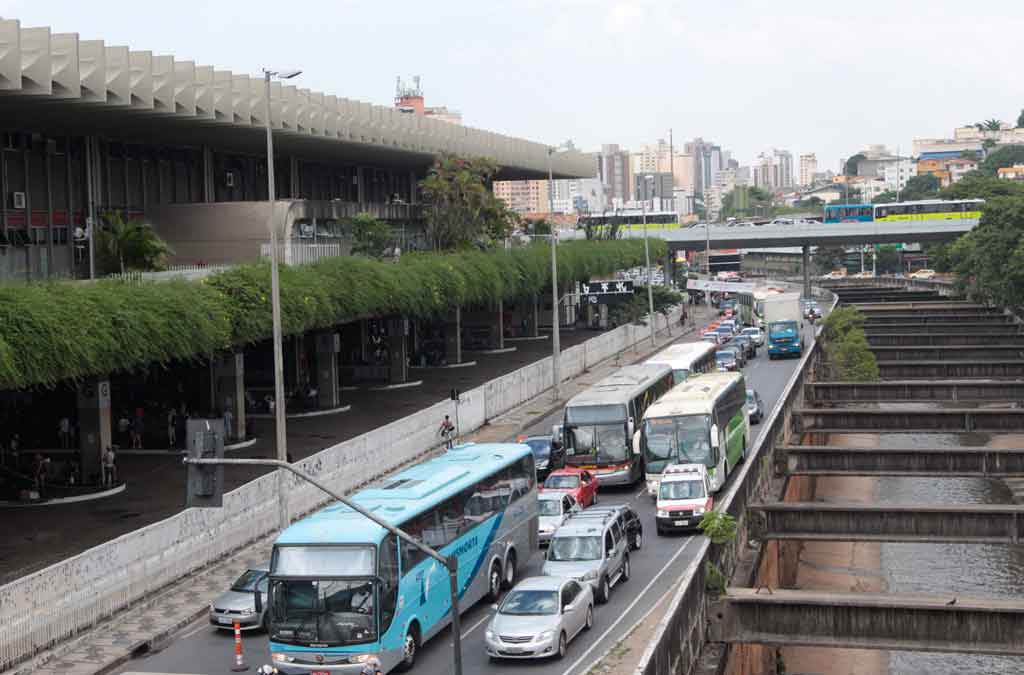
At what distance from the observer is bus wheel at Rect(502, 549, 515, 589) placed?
1197 inches

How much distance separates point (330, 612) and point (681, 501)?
47.5ft

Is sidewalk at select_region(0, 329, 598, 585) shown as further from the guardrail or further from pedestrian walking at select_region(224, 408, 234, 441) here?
the guardrail

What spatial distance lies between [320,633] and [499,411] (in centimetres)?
3605

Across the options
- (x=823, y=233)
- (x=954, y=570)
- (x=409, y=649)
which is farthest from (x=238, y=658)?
(x=823, y=233)

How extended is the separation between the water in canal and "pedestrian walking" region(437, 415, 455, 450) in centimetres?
1749

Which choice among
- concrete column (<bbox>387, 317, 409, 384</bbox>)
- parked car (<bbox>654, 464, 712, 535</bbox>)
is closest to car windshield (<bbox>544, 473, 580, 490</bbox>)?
parked car (<bbox>654, 464, 712, 535</bbox>)

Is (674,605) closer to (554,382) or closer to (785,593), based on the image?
(785,593)

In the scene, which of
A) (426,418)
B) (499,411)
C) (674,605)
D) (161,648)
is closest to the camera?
(674,605)

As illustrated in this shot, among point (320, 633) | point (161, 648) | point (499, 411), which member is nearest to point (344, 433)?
point (499, 411)

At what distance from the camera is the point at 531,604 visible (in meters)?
25.5

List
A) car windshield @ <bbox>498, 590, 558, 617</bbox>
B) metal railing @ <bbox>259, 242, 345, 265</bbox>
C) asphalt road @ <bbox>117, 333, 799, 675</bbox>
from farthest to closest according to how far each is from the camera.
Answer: metal railing @ <bbox>259, 242, 345, 265</bbox> < car windshield @ <bbox>498, 590, 558, 617</bbox> < asphalt road @ <bbox>117, 333, 799, 675</bbox>

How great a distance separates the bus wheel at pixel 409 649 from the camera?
24406 mm

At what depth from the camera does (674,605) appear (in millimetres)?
23109

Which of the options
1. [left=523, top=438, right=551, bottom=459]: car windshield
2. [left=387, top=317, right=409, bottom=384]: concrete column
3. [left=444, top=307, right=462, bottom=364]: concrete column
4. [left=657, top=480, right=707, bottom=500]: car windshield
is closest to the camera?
[left=657, top=480, right=707, bottom=500]: car windshield
